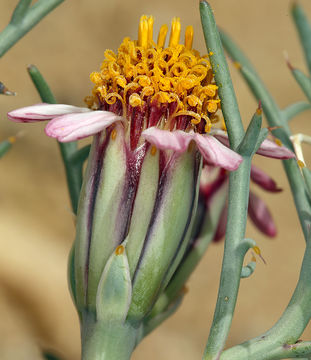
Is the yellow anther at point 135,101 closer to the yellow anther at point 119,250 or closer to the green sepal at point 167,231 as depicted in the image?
the green sepal at point 167,231

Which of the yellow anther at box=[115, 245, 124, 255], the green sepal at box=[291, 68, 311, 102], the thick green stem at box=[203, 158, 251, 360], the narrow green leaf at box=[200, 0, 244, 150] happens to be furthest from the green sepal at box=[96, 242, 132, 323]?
the green sepal at box=[291, 68, 311, 102]

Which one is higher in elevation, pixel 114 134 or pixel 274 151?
pixel 114 134

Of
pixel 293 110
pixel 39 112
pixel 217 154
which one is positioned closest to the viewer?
pixel 217 154

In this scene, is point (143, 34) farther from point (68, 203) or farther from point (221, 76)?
point (68, 203)

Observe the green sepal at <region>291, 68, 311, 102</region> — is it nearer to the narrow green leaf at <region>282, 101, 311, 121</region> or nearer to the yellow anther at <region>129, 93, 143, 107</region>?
the narrow green leaf at <region>282, 101, 311, 121</region>

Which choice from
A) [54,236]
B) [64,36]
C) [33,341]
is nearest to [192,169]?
[33,341]

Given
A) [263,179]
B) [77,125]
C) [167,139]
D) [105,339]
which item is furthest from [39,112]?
[263,179]
